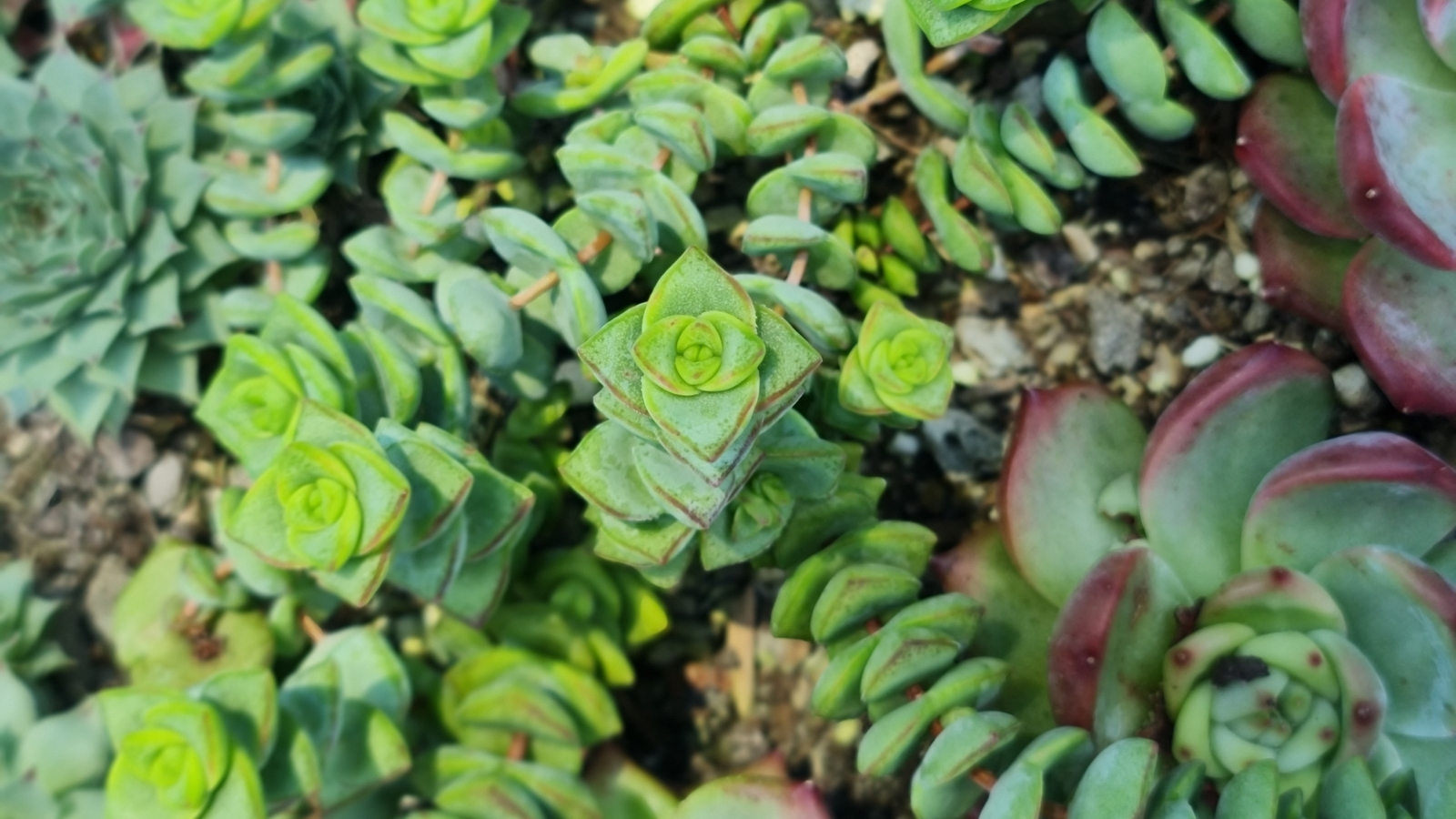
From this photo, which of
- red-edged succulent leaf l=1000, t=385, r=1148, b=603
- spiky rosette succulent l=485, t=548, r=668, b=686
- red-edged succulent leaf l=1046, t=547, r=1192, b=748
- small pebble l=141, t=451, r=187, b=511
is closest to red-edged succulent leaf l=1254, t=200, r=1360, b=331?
red-edged succulent leaf l=1000, t=385, r=1148, b=603

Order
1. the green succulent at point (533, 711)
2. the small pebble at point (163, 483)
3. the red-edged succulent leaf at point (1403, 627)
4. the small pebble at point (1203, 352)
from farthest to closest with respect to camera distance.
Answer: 1. the small pebble at point (163, 483)
2. the small pebble at point (1203, 352)
3. the green succulent at point (533, 711)
4. the red-edged succulent leaf at point (1403, 627)

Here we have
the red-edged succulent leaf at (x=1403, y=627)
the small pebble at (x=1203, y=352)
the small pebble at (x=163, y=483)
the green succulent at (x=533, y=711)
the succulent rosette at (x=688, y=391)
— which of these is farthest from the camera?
the small pebble at (x=163, y=483)

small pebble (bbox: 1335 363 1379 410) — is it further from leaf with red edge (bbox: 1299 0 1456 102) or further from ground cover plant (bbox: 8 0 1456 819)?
leaf with red edge (bbox: 1299 0 1456 102)

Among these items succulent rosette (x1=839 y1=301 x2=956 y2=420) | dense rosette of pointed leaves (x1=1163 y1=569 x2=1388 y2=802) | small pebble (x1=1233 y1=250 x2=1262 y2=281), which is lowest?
dense rosette of pointed leaves (x1=1163 y1=569 x2=1388 y2=802)

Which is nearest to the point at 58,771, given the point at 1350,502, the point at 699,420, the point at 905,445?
the point at 699,420

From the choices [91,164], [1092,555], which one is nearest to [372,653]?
[91,164]

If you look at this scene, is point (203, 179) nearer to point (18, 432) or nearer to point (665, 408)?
point (18, 432)

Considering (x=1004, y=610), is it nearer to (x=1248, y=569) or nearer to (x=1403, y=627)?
(x=1248, y=569)

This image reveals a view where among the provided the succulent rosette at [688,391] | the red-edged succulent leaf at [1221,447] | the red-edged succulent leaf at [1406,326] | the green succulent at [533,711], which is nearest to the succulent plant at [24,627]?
the green succulent at [533,711]

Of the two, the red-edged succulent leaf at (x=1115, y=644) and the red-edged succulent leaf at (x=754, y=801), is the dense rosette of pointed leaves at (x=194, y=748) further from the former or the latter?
the red-edged succulent leaf at (x=1115, y=644)
